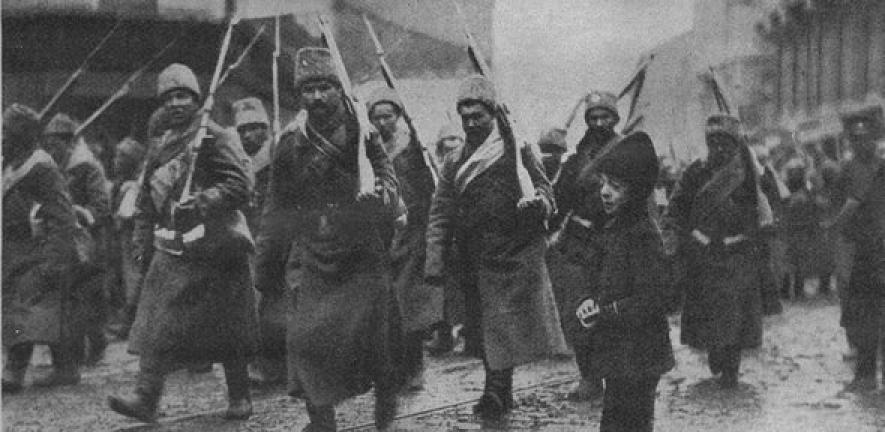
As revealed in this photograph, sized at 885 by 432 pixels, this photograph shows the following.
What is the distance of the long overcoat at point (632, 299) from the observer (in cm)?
447

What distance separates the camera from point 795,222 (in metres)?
13.4

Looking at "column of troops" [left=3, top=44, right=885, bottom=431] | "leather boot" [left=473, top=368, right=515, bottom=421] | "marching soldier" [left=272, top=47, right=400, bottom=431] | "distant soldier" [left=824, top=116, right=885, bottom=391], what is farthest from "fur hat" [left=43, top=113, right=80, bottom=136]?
"distant soldier" [left=824, top=116, right=885, bottom=391]

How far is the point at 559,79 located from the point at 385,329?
2389 millimetres

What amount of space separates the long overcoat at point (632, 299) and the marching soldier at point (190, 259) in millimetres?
2417

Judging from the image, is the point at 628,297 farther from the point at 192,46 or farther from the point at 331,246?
the point at 192,46

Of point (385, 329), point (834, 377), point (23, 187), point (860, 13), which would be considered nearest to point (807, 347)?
point (834, 377)

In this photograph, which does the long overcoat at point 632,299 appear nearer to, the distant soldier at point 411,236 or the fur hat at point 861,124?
the distant soldier at point 411,236

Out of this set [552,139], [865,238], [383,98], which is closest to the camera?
[865,238]

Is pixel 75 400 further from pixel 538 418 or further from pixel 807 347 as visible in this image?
pixel 807 347

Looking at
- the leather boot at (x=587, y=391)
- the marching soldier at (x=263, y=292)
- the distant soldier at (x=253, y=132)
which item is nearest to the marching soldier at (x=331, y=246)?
the marching soldier at (x=263, y=292)

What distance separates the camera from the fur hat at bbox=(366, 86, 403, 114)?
24.8 ft

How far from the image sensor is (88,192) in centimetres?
892

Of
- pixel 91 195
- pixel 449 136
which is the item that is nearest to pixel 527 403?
pixel 449 136

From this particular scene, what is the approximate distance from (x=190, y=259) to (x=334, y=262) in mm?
Result: 1156
